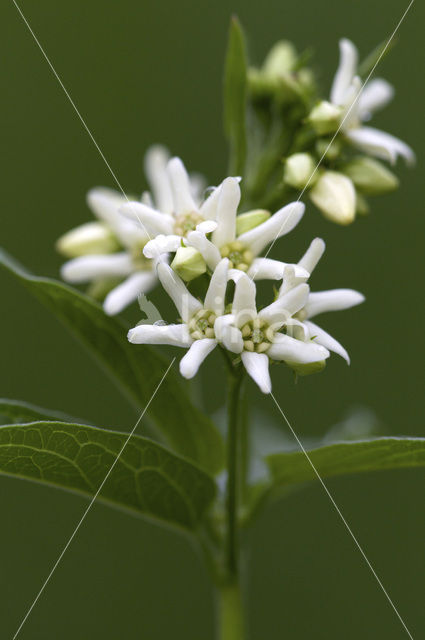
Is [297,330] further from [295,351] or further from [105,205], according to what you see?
[105,205]

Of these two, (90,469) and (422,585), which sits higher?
(90,469)

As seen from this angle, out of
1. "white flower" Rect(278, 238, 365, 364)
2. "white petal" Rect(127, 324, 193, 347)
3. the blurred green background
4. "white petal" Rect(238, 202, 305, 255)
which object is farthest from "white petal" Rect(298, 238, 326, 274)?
the blurred green background

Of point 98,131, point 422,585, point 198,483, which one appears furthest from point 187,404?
point 98,131

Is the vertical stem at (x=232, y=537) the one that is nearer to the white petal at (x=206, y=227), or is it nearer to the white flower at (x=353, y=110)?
the white petal at (x=206, y=227)

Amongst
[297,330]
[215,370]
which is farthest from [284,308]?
[215,370]

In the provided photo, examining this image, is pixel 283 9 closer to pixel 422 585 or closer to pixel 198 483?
pixel 422 585

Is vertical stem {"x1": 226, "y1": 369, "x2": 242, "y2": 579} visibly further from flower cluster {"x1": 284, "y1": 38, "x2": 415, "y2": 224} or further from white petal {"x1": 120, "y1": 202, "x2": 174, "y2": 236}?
flower cluster {"x1": 284, "y1": 38, "x2": 415, "y2": 224}
